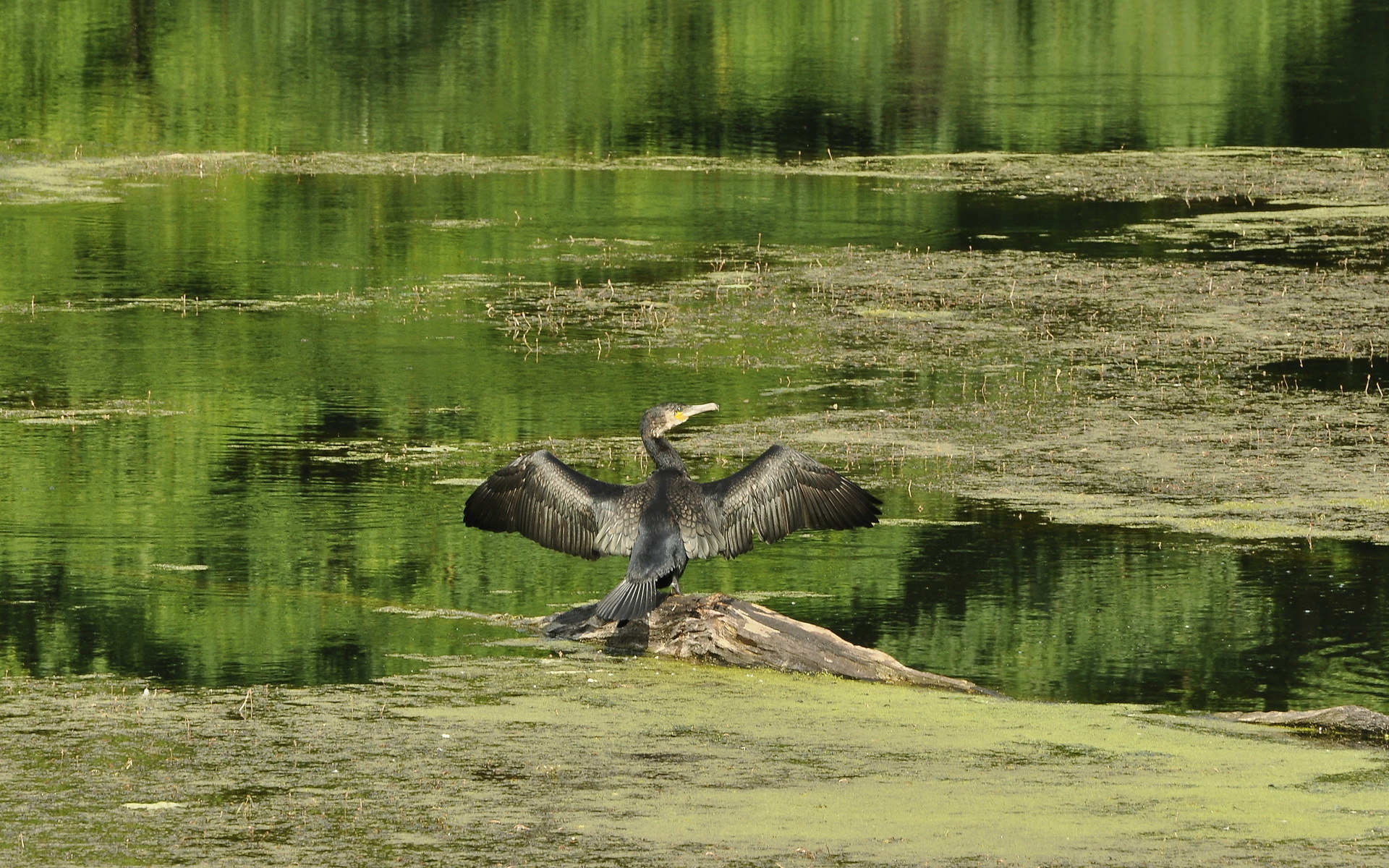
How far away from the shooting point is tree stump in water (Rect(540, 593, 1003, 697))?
8.67m

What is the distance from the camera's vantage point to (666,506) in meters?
9.21

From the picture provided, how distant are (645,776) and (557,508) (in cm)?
235

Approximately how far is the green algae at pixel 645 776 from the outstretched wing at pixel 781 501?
0.91 meters

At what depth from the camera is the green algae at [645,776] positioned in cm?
Answer: 665

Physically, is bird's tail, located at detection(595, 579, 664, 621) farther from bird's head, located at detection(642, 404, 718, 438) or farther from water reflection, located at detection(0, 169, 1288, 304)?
water reflection, located at detection(0, 169, 1288, 304)

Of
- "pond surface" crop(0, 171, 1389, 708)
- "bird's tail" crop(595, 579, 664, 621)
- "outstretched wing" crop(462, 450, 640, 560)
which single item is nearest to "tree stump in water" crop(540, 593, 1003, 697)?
"bird's tail" crop(595, 579, 664, 621)

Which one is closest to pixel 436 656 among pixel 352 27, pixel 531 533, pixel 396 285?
pixel 531 533

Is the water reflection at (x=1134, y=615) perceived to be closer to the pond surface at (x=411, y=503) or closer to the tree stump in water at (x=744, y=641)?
the pond surface at (x=411, y=503)

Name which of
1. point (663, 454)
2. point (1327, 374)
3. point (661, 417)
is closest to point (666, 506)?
point (663, 454)

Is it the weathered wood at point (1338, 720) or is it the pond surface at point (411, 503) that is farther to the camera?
the pond surface at point (411, 503)

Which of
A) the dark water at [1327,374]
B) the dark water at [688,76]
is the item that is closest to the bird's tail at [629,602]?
the dark water at [1327,374]

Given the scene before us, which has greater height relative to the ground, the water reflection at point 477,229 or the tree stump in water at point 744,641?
the water reflection at point 477,229

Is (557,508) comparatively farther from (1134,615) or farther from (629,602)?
(1134,615)

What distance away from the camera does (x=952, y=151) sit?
81.6ft
